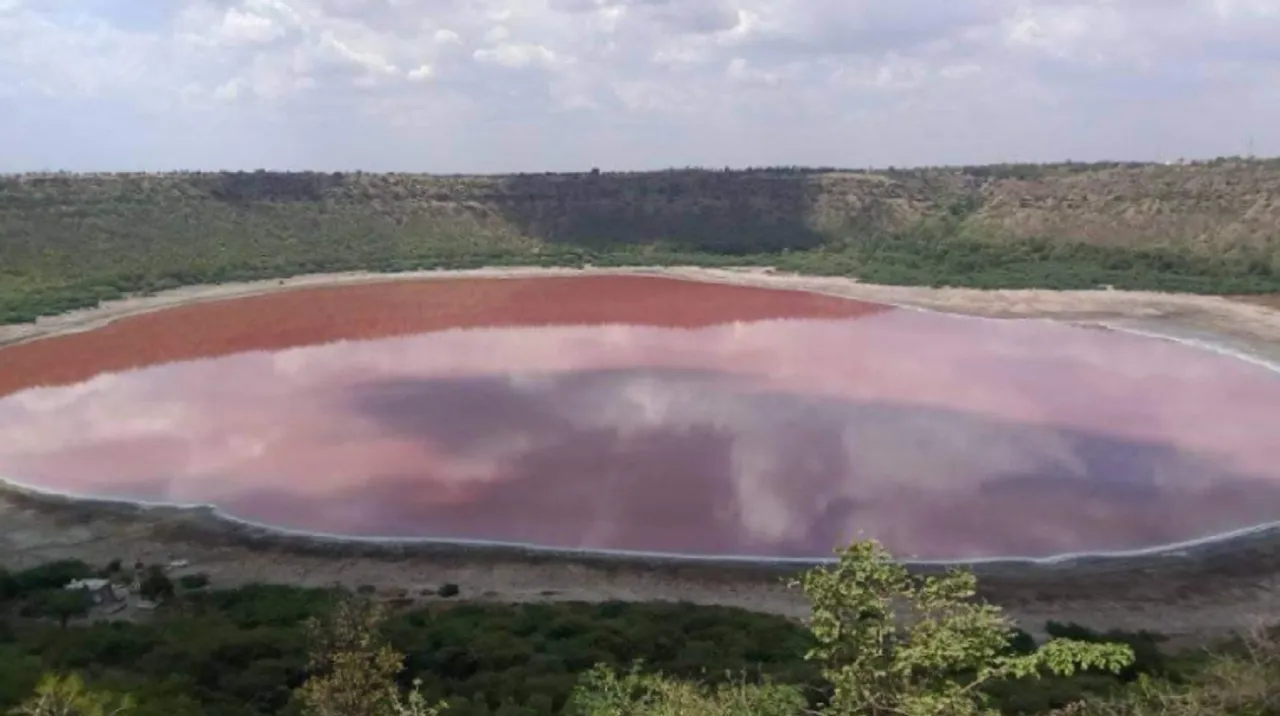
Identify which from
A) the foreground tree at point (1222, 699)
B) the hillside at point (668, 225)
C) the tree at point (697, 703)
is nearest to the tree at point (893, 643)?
the tree at point (697, 703)

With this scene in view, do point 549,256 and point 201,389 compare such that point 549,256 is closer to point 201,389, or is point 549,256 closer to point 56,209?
point 56,209

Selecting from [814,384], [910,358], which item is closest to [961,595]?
[814,384]

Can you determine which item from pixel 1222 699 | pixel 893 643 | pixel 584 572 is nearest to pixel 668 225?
pixel 584 572

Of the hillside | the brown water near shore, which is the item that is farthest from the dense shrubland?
the hillside

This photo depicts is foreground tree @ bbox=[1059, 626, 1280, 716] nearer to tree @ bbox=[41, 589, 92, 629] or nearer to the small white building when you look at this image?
tree @ bbox=[41, 589, 92, 629]

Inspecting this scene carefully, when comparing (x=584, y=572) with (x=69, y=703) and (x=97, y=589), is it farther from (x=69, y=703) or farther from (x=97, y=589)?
(x=69, y=703)

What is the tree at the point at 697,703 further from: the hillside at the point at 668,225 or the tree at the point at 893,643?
the hillside at the point at 668,225
